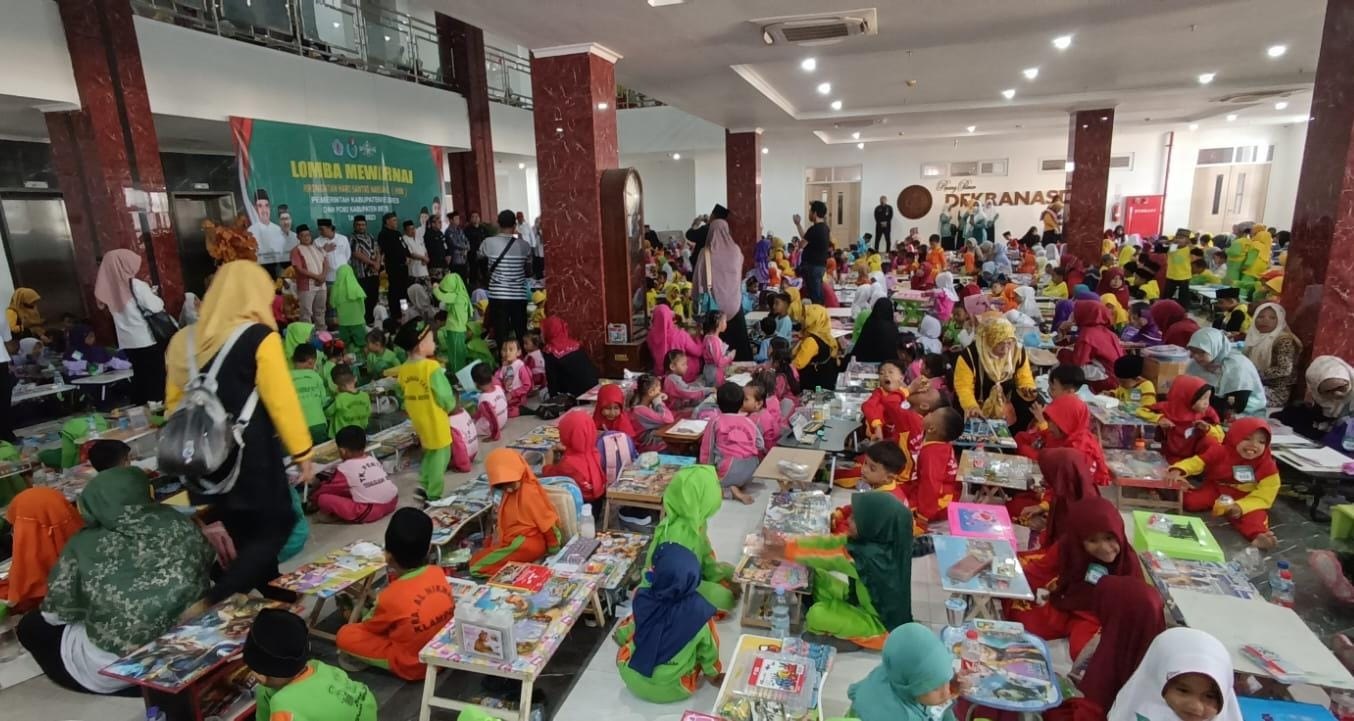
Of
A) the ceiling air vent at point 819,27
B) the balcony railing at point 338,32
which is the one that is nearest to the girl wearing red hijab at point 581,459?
the ceiling air vent at point 819,27

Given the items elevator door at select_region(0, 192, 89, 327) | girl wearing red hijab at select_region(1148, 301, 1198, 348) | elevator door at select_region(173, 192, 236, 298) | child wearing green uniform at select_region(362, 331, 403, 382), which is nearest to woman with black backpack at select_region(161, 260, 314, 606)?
child wearing green uniform at select_region(362, 331, 403, 382)

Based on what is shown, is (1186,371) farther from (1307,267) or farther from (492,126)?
(492,126)

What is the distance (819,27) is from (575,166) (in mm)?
2946

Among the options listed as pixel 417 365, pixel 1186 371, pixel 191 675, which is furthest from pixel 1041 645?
pixel 1186 371

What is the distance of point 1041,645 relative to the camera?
3012mm

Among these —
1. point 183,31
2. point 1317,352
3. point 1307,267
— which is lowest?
point 1317,352

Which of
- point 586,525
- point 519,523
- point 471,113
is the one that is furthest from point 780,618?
point 471,113

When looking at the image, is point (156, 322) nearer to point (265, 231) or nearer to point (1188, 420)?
point (265, 231)

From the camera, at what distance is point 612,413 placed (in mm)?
6020

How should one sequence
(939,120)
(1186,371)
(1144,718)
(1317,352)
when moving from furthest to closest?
(939,120), (1186,371), (1317,352), (1144,718)

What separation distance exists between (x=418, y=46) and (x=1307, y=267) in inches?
513

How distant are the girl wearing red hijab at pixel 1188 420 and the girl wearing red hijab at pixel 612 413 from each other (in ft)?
13.7

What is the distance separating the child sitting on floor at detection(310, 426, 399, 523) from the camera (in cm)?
514

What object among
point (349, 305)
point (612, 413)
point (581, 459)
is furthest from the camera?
point (349, 305)
